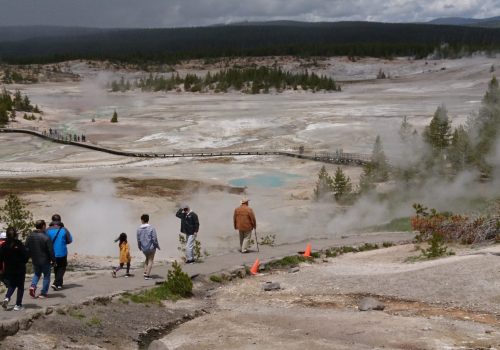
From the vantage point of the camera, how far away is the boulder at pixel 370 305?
9.70 meters

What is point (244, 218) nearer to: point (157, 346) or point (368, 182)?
point (157, 346)

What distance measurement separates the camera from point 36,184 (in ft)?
106

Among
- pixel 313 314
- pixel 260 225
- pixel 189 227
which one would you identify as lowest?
pixel 260 225

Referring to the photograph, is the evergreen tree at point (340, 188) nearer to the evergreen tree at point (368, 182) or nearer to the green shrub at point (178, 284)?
the evergreen tree at point (368, 182)

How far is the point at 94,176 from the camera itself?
34969mm

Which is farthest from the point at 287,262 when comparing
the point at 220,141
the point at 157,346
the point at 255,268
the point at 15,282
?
the point at 220,141

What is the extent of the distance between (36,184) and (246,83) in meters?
62.9

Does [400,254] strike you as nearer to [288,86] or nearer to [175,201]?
[175,201]

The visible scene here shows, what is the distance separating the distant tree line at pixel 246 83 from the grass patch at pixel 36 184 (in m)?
56.4

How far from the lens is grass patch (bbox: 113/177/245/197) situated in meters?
30.5

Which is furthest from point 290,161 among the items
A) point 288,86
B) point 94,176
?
point 288,86

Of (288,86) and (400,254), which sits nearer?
(400,254)

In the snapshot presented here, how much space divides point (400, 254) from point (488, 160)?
1684cm

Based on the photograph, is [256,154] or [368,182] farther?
[256,154]
